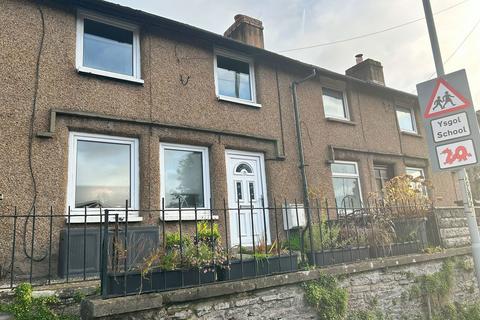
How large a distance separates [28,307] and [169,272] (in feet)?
6.24

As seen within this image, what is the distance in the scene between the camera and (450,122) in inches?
173

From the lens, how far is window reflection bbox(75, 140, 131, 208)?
22.0 ft

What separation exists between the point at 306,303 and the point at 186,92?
5.16 m

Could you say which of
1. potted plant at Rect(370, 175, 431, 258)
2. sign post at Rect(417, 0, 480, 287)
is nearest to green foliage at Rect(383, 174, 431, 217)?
potted plant at Rect(370, 175, 431, 258)

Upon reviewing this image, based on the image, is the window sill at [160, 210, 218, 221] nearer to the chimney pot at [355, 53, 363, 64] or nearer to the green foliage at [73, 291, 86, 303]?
the green foliage at [73, 291, 86, 303]

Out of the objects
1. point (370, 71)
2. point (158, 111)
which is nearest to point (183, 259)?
point (158, 111)

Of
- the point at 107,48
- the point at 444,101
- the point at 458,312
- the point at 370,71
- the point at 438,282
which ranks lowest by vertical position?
the point at 458,312

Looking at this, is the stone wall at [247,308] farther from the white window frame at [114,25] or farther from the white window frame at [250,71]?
the white window frame at [250,71]

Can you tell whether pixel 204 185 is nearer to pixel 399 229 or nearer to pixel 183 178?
pixel 183 178

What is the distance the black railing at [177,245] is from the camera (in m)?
4.18

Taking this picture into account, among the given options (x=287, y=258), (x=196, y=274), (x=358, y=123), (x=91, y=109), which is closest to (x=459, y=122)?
(x=287, y=258)

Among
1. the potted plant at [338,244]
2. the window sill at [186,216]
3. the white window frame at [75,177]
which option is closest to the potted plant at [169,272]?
the potted plant at [338,244]

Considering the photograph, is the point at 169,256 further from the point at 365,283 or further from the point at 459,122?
the point at 459,122

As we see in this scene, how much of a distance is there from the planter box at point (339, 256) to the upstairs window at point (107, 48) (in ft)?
16.3
